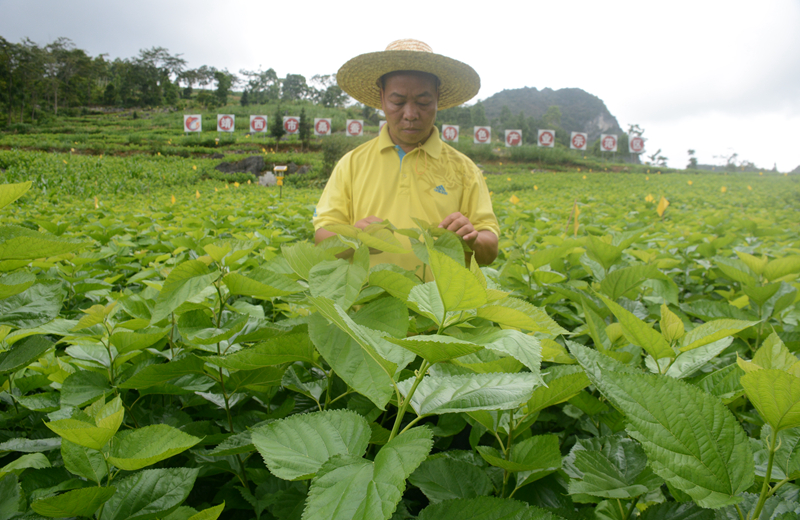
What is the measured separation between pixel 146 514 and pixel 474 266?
1.81 ft

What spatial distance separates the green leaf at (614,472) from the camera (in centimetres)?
53

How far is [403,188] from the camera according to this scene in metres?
1.84

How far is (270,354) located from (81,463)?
0.28 meters

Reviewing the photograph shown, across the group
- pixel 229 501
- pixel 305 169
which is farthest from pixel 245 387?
pixel 305 169

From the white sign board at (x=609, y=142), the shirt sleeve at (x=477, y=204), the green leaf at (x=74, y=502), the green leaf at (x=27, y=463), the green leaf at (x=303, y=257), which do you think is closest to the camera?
the green leaf at (x=74, y=502)

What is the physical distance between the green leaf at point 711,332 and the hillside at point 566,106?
87.9 metres

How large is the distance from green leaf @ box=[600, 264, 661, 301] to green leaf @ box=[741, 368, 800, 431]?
615 mm

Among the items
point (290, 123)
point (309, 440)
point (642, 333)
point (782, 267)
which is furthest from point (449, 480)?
point (290, 123)

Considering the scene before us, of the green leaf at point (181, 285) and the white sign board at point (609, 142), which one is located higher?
the white sign board at point (609, 142)

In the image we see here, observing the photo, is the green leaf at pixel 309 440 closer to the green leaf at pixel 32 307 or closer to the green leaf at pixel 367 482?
the green leaf at pixel 367 482

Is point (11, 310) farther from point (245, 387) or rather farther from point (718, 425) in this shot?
point (718, 425)

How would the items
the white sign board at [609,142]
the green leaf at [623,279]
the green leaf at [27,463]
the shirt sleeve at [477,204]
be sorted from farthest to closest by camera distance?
1. the white sign board at [609,142]
2. the shirt sleeve at [477,204]
3. the green leaf at [623,279]
4. the green leaf at [27,463]

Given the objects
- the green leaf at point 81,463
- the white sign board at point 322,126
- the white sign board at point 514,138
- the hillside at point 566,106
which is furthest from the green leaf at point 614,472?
the hillside at point 566,106

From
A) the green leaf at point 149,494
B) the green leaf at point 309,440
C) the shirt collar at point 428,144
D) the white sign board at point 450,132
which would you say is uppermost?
the white sign board at point 450,132
